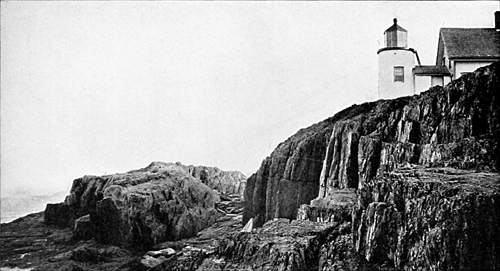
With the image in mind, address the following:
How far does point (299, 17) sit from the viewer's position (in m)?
13.6

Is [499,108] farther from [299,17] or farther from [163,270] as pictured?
[163,270]

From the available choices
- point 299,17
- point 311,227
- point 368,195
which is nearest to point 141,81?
point 299,17

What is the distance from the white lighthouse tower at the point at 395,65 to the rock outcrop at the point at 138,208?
9.05 m

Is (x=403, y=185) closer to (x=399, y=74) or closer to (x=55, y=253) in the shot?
(x=399, y=74)

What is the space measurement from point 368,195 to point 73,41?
11447 mm

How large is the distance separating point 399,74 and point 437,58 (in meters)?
1.35

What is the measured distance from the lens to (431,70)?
1450cm

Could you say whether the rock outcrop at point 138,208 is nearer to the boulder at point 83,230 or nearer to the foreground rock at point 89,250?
the boulder at point 83,230

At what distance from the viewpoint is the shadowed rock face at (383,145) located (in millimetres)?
9266

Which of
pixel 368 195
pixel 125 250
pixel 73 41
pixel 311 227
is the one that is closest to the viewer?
pixel 368 195

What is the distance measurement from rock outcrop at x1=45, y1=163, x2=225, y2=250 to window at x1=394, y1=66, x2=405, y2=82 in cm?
934

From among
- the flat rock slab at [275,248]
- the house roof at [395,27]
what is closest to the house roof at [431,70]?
the house roof at [395,27]

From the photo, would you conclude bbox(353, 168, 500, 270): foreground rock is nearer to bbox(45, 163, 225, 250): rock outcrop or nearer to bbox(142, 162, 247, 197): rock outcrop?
bbox(45, 163, 225, 250): rock outcrop

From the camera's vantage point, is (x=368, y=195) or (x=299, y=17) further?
(x=299, y=17)
